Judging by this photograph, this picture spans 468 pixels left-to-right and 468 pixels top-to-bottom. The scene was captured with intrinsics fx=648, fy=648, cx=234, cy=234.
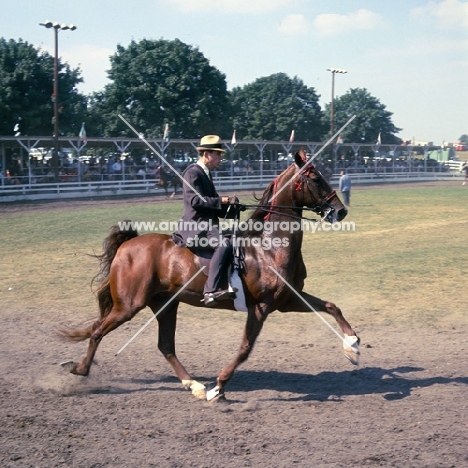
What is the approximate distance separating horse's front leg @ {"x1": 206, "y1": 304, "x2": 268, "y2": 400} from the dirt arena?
0.55 ft

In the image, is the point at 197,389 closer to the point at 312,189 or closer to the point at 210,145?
the point at 312,189

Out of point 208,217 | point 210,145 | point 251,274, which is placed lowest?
point 251,274

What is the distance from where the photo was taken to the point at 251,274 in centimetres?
671

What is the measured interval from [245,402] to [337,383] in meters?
1.14

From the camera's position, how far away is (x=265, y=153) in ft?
192

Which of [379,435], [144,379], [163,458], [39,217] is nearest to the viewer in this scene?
[163,458]

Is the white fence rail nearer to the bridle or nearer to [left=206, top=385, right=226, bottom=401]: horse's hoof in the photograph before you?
the bridle

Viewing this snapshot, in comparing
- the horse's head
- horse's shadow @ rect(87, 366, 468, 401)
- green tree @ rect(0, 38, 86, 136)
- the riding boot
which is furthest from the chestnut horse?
green tree @ rect(0, 38, 86, 136)

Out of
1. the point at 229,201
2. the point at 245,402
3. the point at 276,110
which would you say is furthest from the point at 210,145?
the point at 276,110

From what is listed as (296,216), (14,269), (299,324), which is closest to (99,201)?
(14,269)

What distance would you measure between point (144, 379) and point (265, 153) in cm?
5218

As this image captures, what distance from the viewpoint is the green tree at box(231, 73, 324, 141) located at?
6494cm

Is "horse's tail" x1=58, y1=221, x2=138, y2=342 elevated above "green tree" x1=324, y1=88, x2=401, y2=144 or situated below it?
below

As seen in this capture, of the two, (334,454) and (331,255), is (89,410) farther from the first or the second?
(331,255)
